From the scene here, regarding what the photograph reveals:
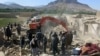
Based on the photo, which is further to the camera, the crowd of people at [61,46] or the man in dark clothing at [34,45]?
the man in dark clothing at [34,45]

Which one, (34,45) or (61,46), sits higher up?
(34,45)

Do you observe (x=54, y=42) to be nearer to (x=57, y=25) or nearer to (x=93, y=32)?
(x=93, y=32)

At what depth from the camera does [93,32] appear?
26.3 meters

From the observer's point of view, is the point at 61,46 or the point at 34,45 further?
the point at 61,46

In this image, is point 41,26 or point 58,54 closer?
point 58,54

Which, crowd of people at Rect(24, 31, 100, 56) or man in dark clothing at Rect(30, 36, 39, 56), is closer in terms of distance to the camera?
crowd of people at Rect(24, 31, 100, 56)

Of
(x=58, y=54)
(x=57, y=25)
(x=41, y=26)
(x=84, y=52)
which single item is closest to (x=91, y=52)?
(x=84, y=52)

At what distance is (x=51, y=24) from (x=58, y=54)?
14.6 metres

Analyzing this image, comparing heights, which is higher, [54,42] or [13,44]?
[54,42]

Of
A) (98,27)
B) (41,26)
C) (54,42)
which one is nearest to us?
(54,42)

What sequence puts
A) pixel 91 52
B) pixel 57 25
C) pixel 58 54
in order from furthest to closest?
pixel 57 25 → pixel 58 54 → pixel 91 52

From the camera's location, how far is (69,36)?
57.7 ft

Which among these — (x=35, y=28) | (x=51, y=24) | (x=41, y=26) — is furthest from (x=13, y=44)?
(x=51, y=24)

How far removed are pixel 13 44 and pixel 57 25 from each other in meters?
9.58
